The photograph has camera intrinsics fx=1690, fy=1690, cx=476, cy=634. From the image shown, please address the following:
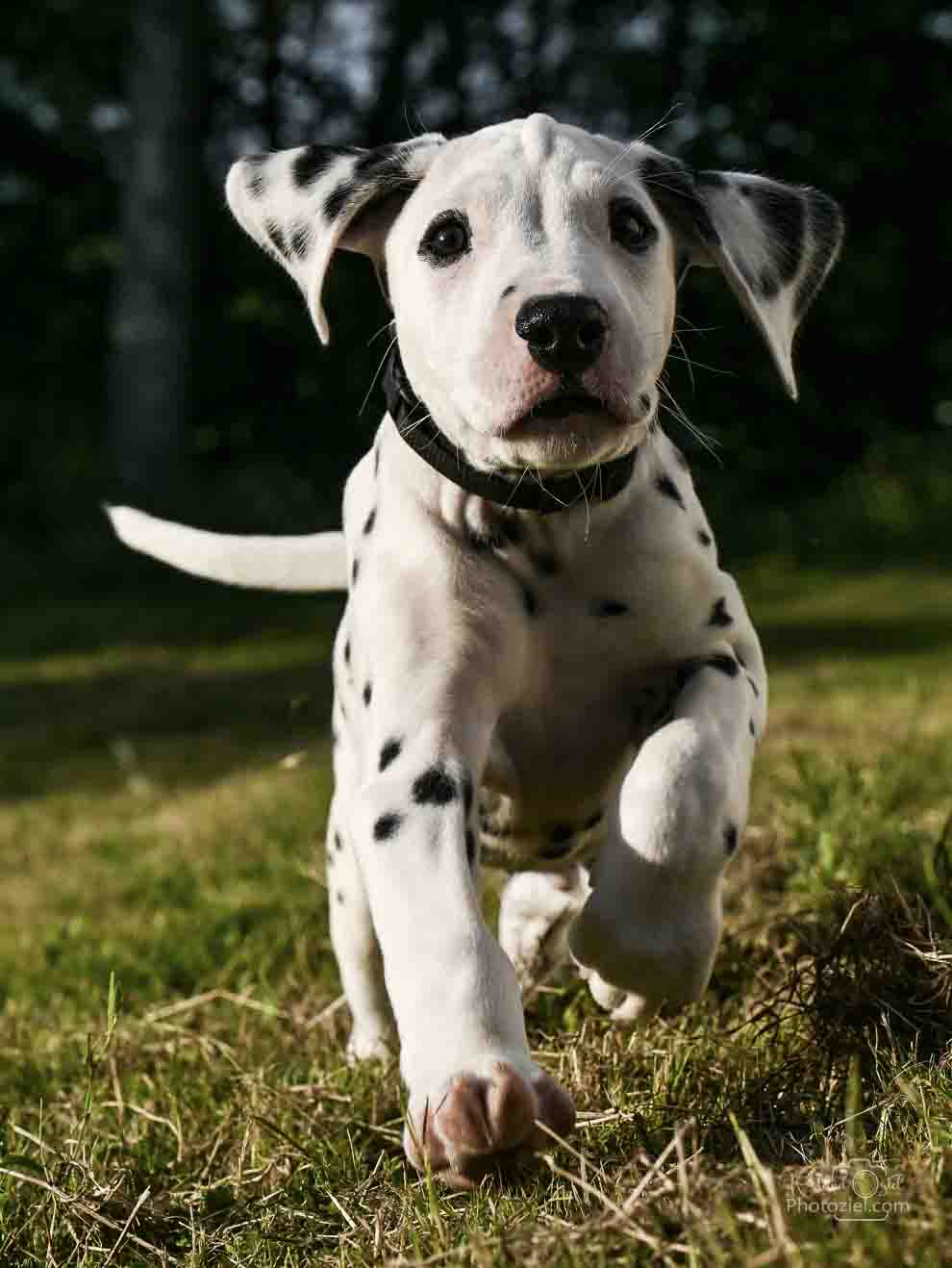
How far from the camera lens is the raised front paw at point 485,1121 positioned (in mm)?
2064

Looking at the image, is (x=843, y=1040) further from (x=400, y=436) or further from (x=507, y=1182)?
(x=400, y=436)

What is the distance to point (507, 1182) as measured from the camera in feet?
7.02

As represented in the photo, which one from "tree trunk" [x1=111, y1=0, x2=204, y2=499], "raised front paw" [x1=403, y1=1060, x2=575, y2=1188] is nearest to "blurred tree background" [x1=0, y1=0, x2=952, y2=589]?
"tree trunk" [x1=111, y1=0, x2=204, y2=499]

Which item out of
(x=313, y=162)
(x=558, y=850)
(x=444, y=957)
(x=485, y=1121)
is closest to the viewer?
(x=485, y=1121)

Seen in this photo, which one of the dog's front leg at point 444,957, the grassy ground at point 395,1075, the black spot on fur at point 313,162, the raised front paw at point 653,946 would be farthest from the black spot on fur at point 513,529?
the grassy ground at point 395,1075

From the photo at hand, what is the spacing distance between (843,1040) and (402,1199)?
2.48ft

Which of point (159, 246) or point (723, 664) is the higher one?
point (723, 664)

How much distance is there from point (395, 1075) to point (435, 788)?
2.29 feet

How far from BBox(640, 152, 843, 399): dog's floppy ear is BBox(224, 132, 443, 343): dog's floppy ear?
16.3 inches

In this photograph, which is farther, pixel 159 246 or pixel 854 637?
pixel 159 246

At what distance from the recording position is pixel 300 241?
288cm

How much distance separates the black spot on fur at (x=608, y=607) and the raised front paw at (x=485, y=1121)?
0.80m

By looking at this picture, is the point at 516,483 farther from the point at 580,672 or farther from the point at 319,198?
the point at 319,198

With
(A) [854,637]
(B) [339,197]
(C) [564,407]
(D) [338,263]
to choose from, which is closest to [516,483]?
(C) [564,407]
